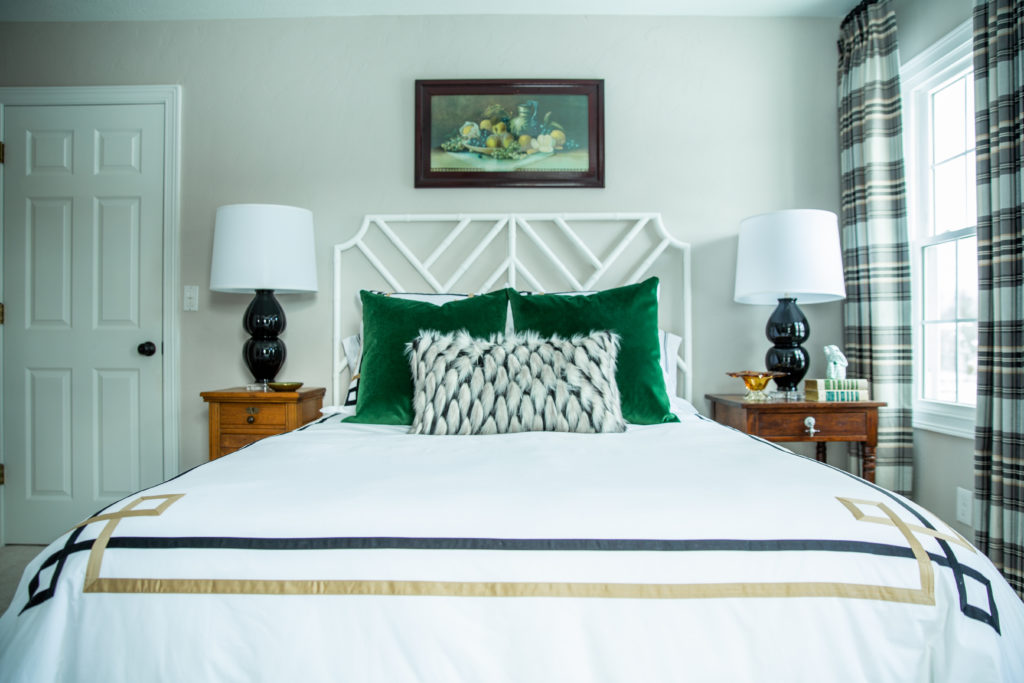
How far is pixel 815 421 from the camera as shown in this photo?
224 centimetres

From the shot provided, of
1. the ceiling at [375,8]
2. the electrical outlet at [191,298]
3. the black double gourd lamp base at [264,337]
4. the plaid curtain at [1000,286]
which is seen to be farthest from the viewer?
the electrical outlet at [191,298]

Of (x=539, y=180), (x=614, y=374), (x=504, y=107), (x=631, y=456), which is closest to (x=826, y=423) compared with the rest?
(x=614, y=374)

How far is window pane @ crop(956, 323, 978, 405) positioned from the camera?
7.34ft

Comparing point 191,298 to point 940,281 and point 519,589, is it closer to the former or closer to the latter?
point 519,589

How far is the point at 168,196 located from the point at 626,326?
235 cm

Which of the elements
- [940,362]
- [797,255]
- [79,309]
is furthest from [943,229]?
[79,309]

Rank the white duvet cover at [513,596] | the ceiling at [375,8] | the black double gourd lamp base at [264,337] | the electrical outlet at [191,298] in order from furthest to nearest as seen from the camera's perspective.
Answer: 1. the electrical outlet at [191,298]
2. the ceiling at [375,8]
3. the black double gourd lamp base at [264,337]
4. the white duvet cover at [513,596]

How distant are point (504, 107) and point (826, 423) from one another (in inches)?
80.4

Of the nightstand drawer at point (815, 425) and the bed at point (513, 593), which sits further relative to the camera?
the nightstand drawer at point (815, 425)

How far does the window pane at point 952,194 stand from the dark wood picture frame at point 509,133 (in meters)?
1.47

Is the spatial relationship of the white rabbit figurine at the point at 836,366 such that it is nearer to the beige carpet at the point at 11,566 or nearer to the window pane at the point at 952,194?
the window pane at the point at 952,194

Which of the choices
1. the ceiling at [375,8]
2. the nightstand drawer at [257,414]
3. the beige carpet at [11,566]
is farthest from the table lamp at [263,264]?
the beige carpet at [11,566]

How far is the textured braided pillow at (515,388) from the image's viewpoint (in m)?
1.60

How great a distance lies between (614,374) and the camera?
1766 millimetres
